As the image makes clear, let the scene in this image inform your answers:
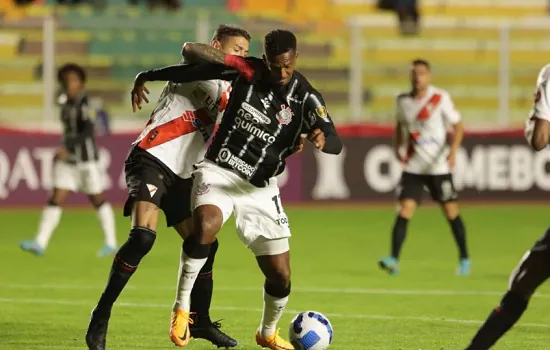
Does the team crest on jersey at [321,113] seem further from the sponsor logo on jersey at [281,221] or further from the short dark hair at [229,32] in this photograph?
the short dark hair at [229,32]

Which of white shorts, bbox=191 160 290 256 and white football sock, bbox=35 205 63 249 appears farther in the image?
white football sock, bbox=35 205 63 249

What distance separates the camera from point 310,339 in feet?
26.1

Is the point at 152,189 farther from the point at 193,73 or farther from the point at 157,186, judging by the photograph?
the point at 193,73

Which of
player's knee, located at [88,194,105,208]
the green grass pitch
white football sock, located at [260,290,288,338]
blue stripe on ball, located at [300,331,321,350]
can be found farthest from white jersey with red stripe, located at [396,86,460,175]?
blue stripe on ball, located at [300,331,321,350]

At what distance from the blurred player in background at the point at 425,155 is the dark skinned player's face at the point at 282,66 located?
549cm

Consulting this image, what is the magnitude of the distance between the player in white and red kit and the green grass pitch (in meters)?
0.90

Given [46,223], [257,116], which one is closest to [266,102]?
[257,116]

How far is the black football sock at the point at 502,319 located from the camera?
678 cm

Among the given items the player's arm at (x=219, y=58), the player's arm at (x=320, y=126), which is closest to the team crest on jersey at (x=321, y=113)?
the player's arm at (x=320, y=126)

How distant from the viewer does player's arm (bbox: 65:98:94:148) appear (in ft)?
47.6

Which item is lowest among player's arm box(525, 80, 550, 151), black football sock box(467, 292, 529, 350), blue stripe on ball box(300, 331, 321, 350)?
blue stripe on ball box(300, 331, 321, 350)

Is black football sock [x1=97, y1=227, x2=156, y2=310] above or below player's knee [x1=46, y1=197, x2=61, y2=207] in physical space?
above

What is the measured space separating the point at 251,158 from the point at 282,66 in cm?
65

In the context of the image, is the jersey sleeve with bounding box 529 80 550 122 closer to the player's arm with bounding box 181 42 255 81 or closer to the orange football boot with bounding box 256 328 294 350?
the player's arm with bounding box 181 42 255 81
